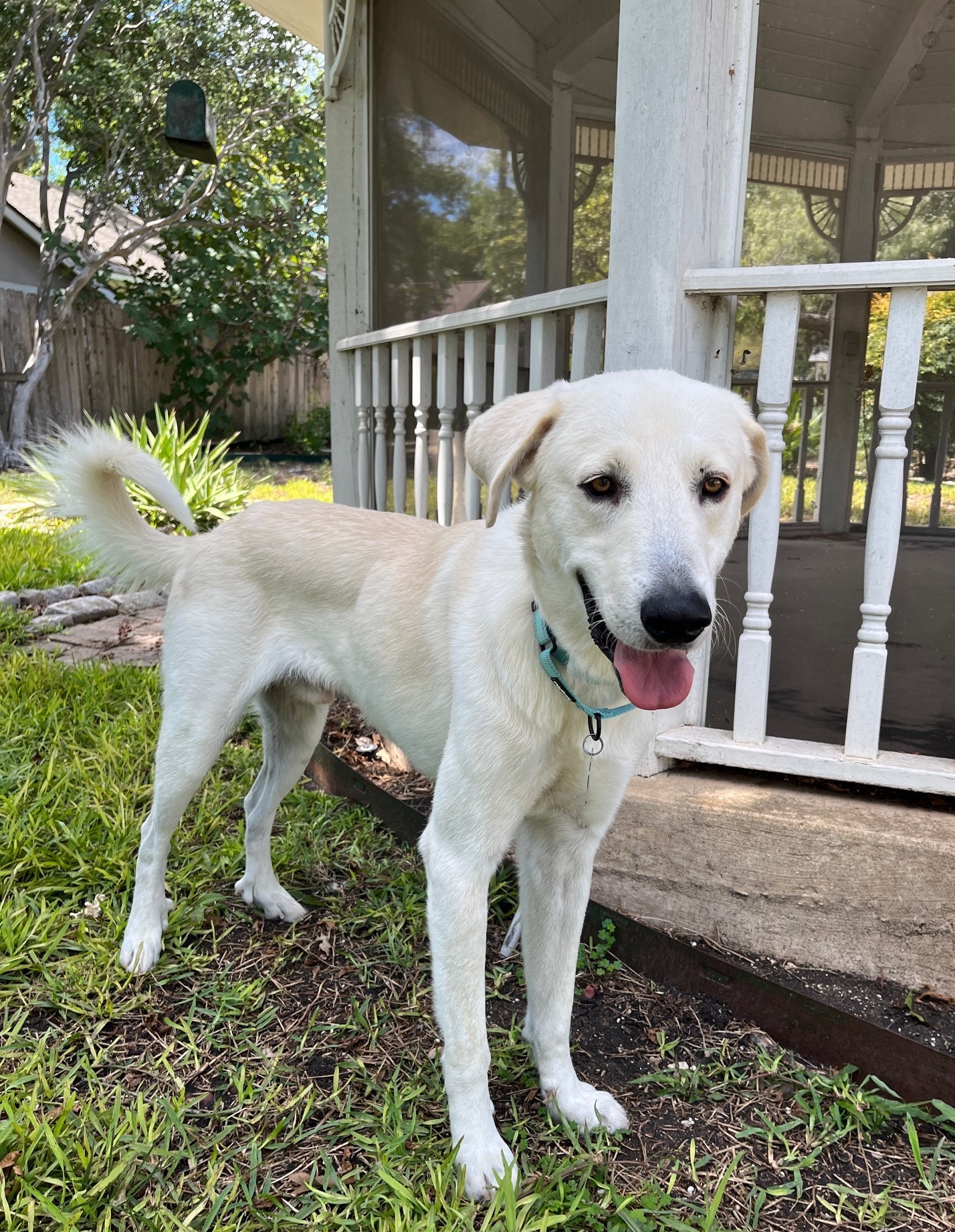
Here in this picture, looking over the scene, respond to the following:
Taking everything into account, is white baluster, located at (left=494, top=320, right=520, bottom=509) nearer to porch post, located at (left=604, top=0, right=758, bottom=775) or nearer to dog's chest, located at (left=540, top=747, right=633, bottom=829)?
porch post, located at (left=604, top=0, right=758, bottom=775)

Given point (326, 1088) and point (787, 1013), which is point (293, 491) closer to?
point (326, 1088)

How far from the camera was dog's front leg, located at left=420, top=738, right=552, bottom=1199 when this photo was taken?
1788 mm

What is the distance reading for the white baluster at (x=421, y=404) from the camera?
→ 12.9ft

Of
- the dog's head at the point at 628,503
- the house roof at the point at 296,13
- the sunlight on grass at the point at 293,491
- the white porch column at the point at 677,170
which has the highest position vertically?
the house roof at the point at 296,13

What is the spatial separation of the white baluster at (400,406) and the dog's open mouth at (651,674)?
266 cm

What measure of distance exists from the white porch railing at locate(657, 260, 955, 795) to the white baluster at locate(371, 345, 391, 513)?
2.25 metres

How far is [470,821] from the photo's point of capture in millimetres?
1819

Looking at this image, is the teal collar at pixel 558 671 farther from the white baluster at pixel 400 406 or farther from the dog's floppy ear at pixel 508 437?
the white baluster at pixel 400 406

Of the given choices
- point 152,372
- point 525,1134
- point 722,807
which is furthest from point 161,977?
point 152,372

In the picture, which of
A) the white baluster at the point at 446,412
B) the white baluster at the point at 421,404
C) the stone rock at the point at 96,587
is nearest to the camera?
the white baluster at the point at 446,412

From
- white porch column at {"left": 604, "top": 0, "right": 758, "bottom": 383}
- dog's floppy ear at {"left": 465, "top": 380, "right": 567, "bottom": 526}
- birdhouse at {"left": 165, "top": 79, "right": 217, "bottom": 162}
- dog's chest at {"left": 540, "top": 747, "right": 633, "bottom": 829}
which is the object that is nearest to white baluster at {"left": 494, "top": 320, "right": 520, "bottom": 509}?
white porch column at {"left": 604, "top": 0, "right": 758, "bottom": 383}

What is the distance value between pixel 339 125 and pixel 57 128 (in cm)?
1084

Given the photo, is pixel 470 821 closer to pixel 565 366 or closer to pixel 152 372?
pixel 565 366

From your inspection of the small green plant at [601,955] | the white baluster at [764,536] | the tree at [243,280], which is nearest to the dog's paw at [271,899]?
the small green plant at [601,955]
